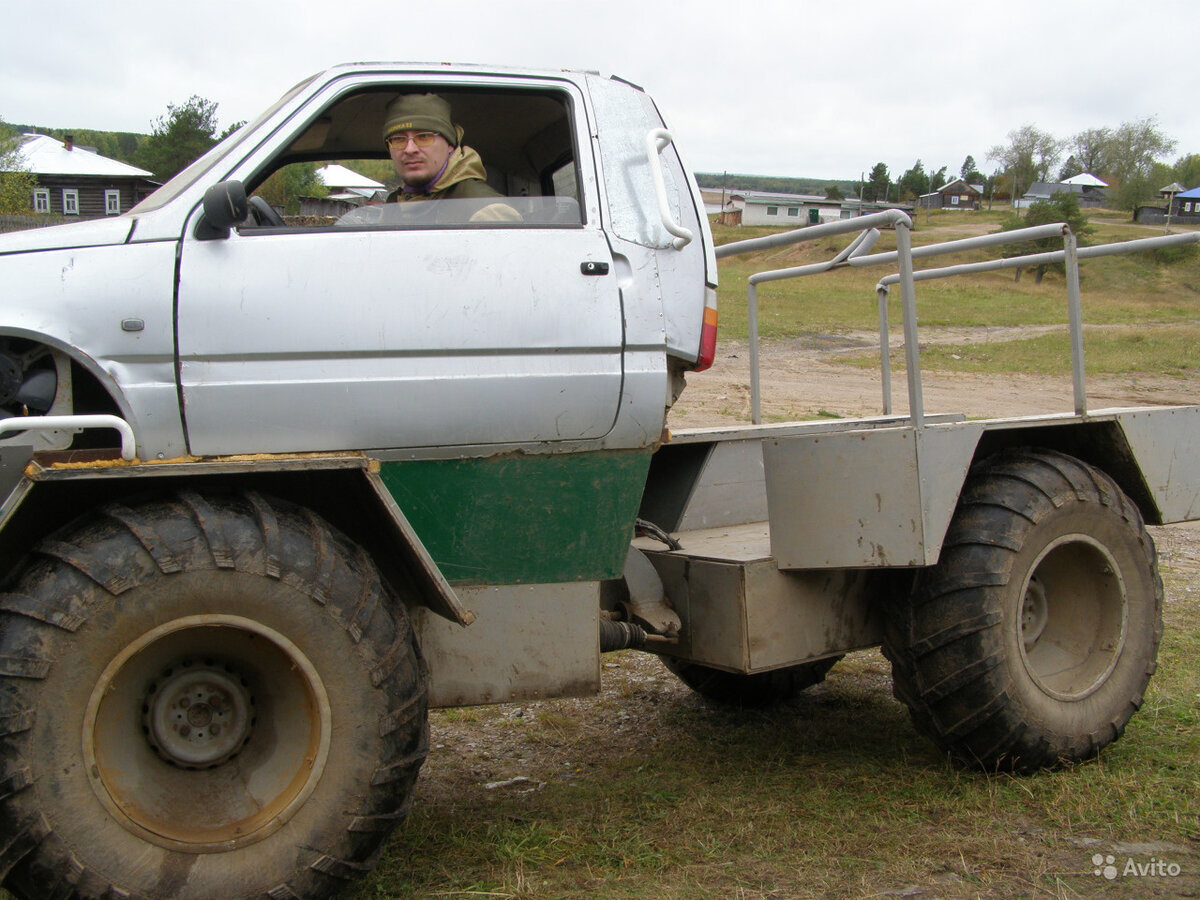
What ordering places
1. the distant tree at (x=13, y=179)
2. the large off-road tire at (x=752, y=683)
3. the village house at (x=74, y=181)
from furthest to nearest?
the village house at (x=74, y=181) → the distant tree at (x=13, y=179) → the large off-road tire at (x=752, y=683)

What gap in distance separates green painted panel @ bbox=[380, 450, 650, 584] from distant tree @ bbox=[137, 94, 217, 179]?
137ft

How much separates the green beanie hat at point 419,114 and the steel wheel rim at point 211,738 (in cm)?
164

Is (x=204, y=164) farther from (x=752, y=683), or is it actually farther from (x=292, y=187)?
(x=752, y=683)

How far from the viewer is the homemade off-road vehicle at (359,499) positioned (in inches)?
114

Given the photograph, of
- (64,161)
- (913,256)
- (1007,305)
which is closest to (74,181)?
(64,161)

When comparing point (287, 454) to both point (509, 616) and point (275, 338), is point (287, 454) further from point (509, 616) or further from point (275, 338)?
point (509, 616)

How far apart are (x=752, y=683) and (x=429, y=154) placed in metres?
2.89

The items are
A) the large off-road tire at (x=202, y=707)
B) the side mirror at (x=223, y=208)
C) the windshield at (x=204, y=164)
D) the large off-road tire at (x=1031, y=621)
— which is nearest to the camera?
the large off-road tire at (x=202, y=707)

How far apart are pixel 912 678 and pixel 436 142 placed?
8.20 ft

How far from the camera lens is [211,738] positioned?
3.12m

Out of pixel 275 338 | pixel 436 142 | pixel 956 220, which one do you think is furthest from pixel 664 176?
pixel 956 220

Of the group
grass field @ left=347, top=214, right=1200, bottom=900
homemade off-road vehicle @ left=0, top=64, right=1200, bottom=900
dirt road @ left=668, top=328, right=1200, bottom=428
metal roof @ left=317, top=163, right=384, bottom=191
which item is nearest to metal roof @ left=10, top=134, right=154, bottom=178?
dirt road @ left=668, top=328, right=1200, bottom=428

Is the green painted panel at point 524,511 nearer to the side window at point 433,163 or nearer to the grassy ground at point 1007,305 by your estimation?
the side window at point 433,163

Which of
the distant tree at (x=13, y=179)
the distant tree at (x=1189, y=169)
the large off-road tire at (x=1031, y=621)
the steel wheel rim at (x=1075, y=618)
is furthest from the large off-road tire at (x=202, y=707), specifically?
the distant tree at (x=1189, y=169)
